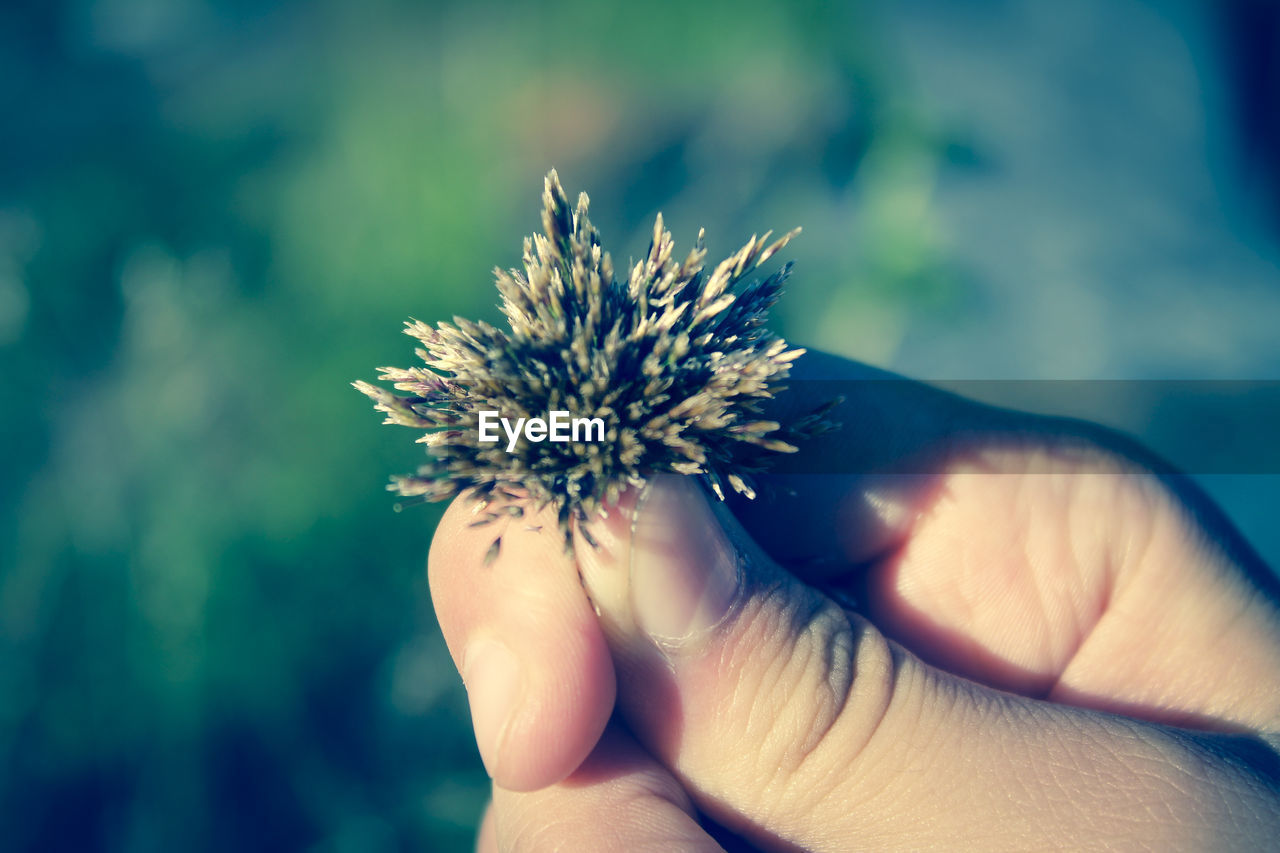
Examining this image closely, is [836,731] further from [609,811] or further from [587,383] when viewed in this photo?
[587,383]

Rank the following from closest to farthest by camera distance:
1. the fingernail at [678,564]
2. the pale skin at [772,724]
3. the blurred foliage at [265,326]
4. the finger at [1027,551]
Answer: the fingernail at [678,564] < the pale skin at [772,724] < the finger at [1027,551] < the blurred foliage at [265,326]

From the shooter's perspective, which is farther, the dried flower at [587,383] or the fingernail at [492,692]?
the fingernail at [492,692]

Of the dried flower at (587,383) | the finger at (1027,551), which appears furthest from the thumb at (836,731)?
the finger at (1027,551)

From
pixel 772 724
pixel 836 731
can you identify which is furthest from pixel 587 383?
pixel 836 731

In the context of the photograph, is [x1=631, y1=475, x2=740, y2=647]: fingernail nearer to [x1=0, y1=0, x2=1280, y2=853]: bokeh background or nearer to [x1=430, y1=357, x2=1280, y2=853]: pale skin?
[x1=430, y1=357, x2=1280, y2=853]: pale skin

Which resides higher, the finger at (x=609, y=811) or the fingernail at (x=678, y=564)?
the fingernail at (x=678, y=564)

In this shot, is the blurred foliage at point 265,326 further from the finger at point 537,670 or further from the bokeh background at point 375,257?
the finger at point 537,670

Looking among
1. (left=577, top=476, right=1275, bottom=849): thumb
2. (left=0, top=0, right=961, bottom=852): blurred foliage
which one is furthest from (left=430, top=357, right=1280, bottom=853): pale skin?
(left=0, top=0, right=961, bottom=852): blurred foliage
